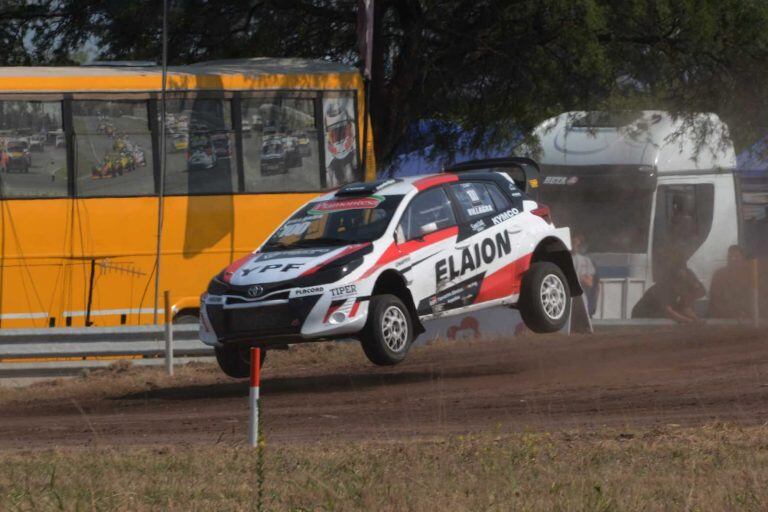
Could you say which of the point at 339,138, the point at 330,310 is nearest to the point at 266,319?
the point at 330,310

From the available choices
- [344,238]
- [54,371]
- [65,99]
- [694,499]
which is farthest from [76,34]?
[694,499]

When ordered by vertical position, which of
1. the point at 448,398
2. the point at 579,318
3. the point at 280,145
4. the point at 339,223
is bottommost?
the point at 448,398

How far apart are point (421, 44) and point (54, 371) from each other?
7.94 metres

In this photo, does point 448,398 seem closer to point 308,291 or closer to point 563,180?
point 308,291

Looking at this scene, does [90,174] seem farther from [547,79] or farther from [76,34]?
[547,79]

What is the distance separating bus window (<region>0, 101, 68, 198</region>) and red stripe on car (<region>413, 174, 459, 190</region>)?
5382mm

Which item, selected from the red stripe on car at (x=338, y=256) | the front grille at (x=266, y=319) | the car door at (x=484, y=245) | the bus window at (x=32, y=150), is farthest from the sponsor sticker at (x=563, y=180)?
the front grille at (x=266, y=319)

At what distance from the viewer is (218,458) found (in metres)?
8.74

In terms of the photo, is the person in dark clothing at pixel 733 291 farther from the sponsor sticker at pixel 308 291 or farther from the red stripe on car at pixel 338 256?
the sponsor sticker at pixel 308 291

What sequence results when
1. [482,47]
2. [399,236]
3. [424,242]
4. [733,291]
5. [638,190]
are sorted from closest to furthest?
[399,236] → [424,242] → [482,47] → [733,291] → [638,190]

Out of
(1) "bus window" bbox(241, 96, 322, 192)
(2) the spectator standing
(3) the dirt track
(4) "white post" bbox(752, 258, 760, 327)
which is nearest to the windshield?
(3) the dirt track

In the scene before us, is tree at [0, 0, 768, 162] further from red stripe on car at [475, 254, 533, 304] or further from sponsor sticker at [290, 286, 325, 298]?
sponsor sticker at [290, 286, 325, 298]

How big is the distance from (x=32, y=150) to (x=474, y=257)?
250 inches

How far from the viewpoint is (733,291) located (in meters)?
20.5
